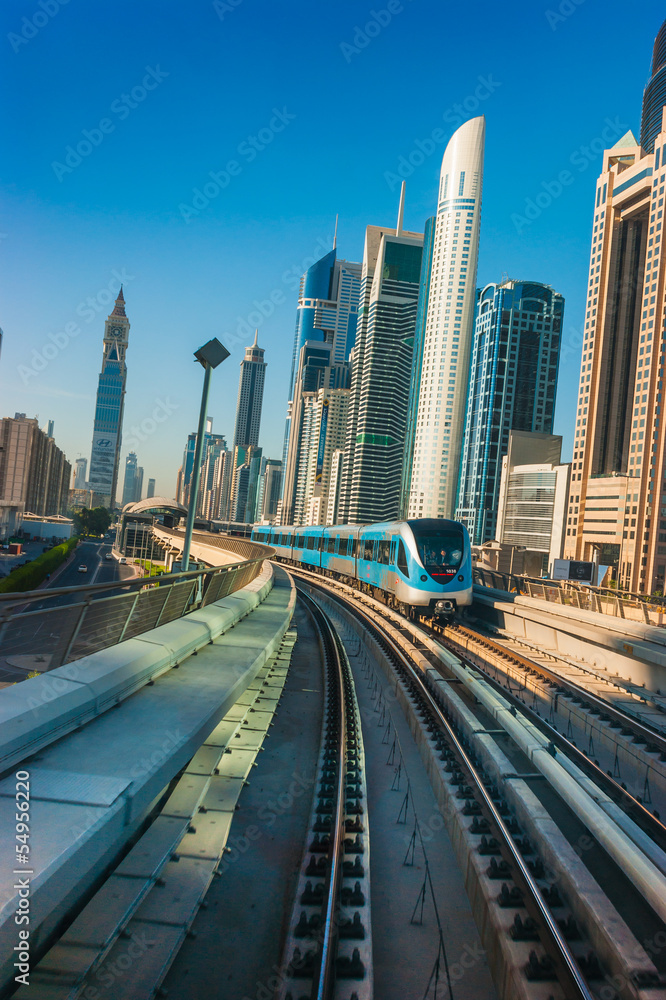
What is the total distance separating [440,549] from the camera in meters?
20.5

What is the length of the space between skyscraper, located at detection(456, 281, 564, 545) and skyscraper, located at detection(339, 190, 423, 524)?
26603mm

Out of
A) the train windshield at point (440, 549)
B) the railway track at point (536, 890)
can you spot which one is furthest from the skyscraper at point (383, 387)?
the railway track at point (536, 890)

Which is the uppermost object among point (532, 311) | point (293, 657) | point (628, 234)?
point (532, 311)

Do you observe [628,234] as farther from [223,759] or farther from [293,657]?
[223,759]

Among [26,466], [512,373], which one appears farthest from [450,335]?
[26,466]

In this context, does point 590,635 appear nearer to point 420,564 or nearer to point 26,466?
point 420,564

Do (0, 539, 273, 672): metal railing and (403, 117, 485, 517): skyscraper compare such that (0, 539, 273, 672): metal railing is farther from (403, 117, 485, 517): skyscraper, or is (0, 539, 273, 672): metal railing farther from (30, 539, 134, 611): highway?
(403, 117, 485, 517): skyscraper

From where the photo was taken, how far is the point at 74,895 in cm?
406

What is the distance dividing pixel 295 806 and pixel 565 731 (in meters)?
5.96

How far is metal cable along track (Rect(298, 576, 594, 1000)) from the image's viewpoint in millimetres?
4293

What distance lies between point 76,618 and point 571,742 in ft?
25.1

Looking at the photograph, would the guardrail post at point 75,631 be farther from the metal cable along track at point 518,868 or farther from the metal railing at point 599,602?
the metal railing at point 599,602

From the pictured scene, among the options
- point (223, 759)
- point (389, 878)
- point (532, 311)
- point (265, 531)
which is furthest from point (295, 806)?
point (532, 311)

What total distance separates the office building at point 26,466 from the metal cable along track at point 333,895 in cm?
8439
